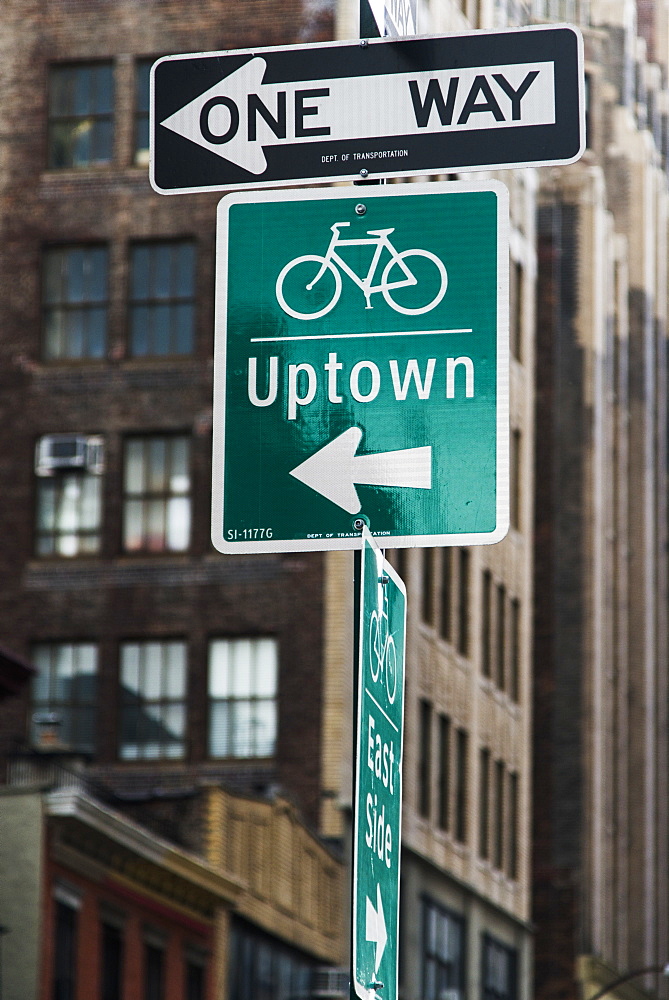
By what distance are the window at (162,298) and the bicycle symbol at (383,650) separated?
1478 inches

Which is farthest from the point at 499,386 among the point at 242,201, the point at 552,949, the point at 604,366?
the point at 604,366

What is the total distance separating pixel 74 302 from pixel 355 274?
38.4 metres

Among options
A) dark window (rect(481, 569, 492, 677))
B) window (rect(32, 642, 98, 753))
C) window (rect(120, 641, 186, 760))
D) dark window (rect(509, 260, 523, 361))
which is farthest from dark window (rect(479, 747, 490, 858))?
window (rect(32, 642, 98, 753))

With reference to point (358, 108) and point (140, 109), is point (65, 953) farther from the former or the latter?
point (358, 108)

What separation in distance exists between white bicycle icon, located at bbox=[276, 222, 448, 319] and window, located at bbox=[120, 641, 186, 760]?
35691mm

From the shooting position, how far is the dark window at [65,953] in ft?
100

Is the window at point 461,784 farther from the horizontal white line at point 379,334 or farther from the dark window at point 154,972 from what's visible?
the horizontal white line at point 379,334

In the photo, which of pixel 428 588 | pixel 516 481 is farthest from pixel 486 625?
pixel 428 588

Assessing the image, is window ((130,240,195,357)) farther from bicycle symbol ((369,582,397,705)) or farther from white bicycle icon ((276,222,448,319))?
bicycle symbol ((369,582,397,705))

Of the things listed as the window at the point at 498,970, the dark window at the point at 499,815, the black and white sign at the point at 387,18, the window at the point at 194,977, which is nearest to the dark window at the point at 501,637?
the dark window at the point at 499,815

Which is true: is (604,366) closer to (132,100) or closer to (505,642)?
(505,642)

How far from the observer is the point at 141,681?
41.4 m

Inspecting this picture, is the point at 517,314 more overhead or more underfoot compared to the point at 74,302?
more overhead

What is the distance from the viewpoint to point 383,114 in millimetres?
5734
